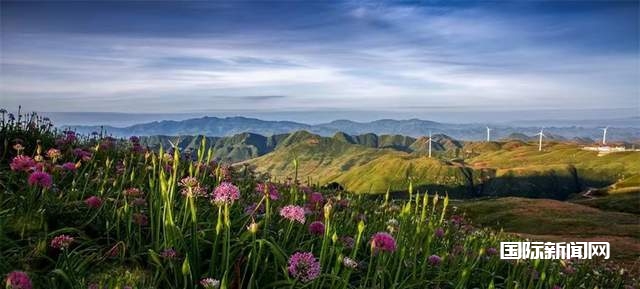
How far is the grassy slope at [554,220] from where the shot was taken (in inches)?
2841

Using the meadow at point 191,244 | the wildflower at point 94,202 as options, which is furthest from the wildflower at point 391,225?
the wildflower at point 94,202

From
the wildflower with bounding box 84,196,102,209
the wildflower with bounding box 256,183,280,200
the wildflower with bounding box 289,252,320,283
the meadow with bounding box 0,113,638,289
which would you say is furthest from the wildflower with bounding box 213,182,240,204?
the wildflower with bounding box 84,196,102,209

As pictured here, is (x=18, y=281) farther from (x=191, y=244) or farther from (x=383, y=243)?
(x=383, y=243)

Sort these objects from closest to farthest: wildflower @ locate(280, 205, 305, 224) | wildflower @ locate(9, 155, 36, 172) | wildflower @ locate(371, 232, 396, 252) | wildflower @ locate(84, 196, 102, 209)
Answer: wildflower @ locate(371, 232, 396, 252)
wildflower @ locate(280, 205, 305, 224)
wildflower @ locate(84, 196, 102, 209)
wildflower @ locate(9, 155, 36, 172)

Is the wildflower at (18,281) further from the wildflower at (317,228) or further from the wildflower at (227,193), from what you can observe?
the wildflower at (317,228)

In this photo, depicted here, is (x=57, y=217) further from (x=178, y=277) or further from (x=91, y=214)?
(x=178, y=277)

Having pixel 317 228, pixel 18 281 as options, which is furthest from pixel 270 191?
pixel 18 281

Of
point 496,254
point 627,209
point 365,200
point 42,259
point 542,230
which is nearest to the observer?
point 42,259

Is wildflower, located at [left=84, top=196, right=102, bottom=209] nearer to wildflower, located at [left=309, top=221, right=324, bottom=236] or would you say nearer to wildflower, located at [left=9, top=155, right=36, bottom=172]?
wildflower, located at [left=9, top=155, right=36, bottom=172]

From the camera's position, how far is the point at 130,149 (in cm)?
→ 1150

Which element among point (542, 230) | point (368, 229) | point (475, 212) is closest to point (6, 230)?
point (368, 229)

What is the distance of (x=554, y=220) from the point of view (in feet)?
295

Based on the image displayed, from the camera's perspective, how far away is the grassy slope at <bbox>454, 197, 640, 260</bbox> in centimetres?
7217

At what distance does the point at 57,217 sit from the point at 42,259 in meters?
1.12
